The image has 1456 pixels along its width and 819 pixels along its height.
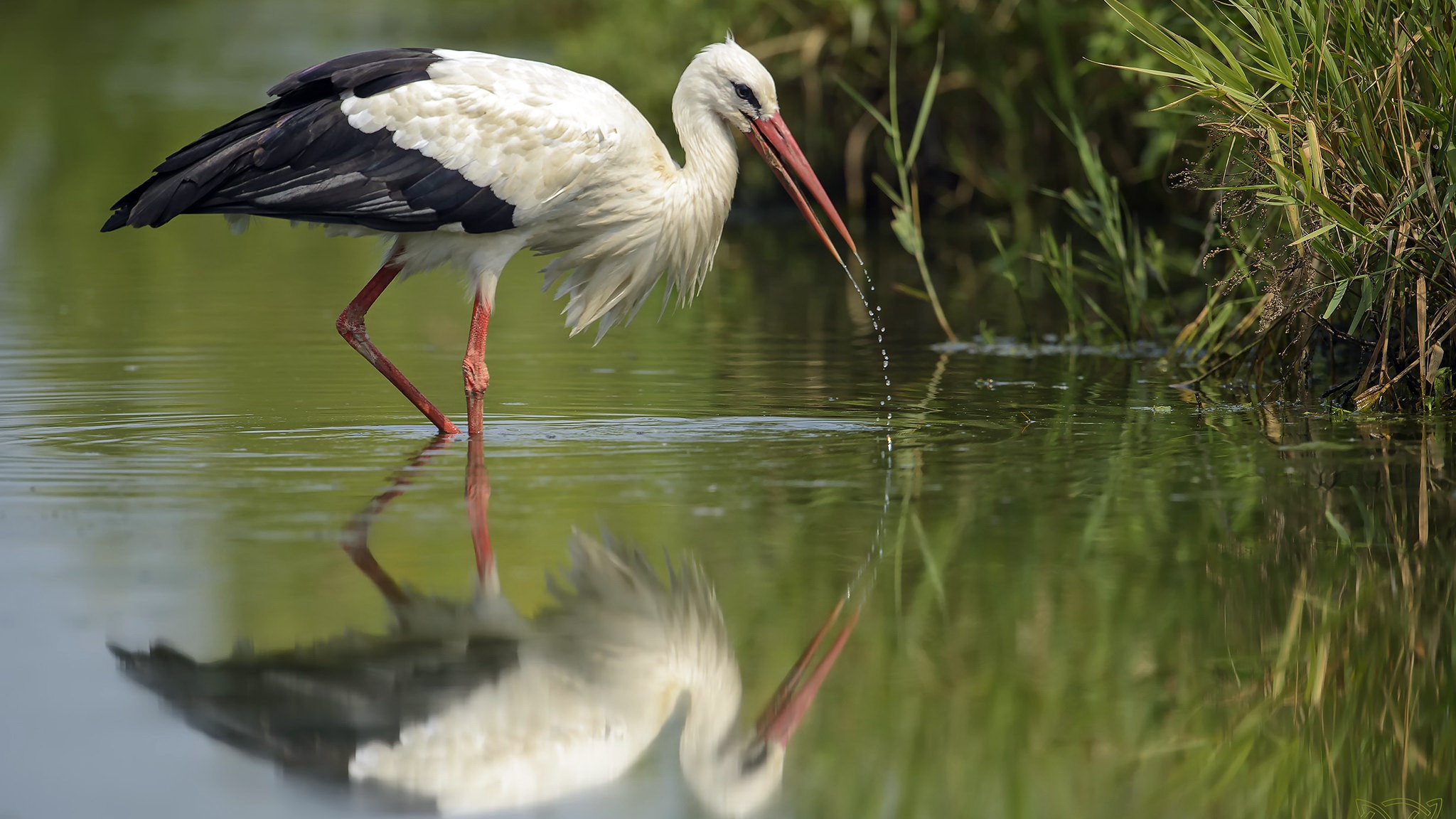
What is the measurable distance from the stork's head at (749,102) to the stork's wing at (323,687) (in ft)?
11.8

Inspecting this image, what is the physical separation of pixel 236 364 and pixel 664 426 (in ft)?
9.48

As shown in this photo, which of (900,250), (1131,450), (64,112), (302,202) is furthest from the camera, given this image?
(64,112)

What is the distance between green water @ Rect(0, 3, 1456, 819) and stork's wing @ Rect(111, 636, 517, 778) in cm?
8

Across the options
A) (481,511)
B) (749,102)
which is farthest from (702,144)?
(481,511)

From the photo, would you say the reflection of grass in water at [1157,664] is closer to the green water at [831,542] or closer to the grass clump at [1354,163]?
the green water at [831,542]

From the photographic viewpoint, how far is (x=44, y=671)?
4082mm

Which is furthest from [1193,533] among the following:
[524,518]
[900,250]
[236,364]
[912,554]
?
[900,250]

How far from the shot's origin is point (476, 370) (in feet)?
23.8

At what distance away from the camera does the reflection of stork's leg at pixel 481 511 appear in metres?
4.85

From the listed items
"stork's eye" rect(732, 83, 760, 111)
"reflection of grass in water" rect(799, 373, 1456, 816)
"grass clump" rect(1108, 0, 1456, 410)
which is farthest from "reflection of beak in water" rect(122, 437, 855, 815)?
"stork's eye" rect(732, 83, 760, 111)

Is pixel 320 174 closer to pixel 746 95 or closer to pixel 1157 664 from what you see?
pixel 746 95

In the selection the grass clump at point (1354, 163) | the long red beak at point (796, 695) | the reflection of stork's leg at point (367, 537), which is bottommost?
the long red beak at point (796, 695)

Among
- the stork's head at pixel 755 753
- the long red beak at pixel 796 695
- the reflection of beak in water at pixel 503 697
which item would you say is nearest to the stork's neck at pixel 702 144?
the reflection of beak in water at pixel 503 697

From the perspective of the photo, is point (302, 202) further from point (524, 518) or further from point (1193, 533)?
point (1193, 533)
